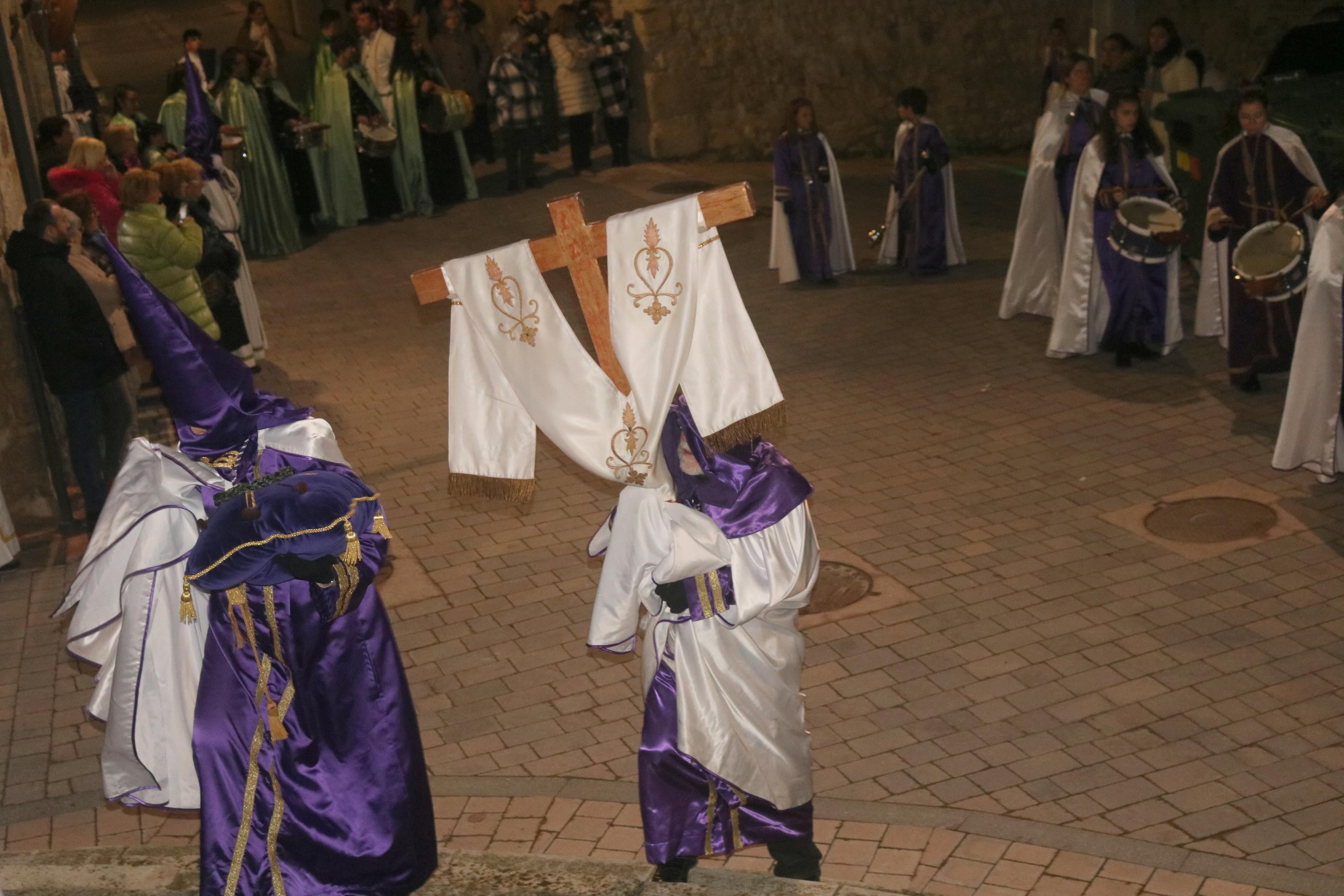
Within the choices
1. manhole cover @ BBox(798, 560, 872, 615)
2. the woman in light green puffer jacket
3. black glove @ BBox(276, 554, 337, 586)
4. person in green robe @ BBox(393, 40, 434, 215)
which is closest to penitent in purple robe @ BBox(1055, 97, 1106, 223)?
manhole cover @ BBox(798, 560, 872, 615)

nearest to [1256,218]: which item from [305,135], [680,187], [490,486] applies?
[490,486]

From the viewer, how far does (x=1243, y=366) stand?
9.73 m

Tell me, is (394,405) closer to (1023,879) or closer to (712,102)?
(1023,879)

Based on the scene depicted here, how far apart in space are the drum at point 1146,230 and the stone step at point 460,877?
20.5 feet

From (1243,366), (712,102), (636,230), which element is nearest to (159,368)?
(636,230)

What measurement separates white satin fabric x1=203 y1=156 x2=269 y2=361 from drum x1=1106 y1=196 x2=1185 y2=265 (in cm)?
651

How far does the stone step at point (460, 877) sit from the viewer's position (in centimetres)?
517

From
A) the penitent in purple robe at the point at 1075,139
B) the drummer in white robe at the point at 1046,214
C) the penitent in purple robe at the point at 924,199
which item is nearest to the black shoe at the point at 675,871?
the penitent in purple robe at the point at 1075,139

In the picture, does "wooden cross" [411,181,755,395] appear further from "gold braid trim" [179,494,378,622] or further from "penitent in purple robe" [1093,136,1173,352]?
"penitent in purple robe" [1093,136,1173,352]

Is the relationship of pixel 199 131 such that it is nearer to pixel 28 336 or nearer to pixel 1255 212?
pixel 28 336

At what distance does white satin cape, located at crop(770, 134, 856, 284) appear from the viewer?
43.5ft

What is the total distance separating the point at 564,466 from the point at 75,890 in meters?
4.66

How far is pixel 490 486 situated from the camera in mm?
5129

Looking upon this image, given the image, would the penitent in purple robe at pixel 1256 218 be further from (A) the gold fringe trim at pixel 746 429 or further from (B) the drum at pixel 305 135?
(B) the drum at pixel 305 135
